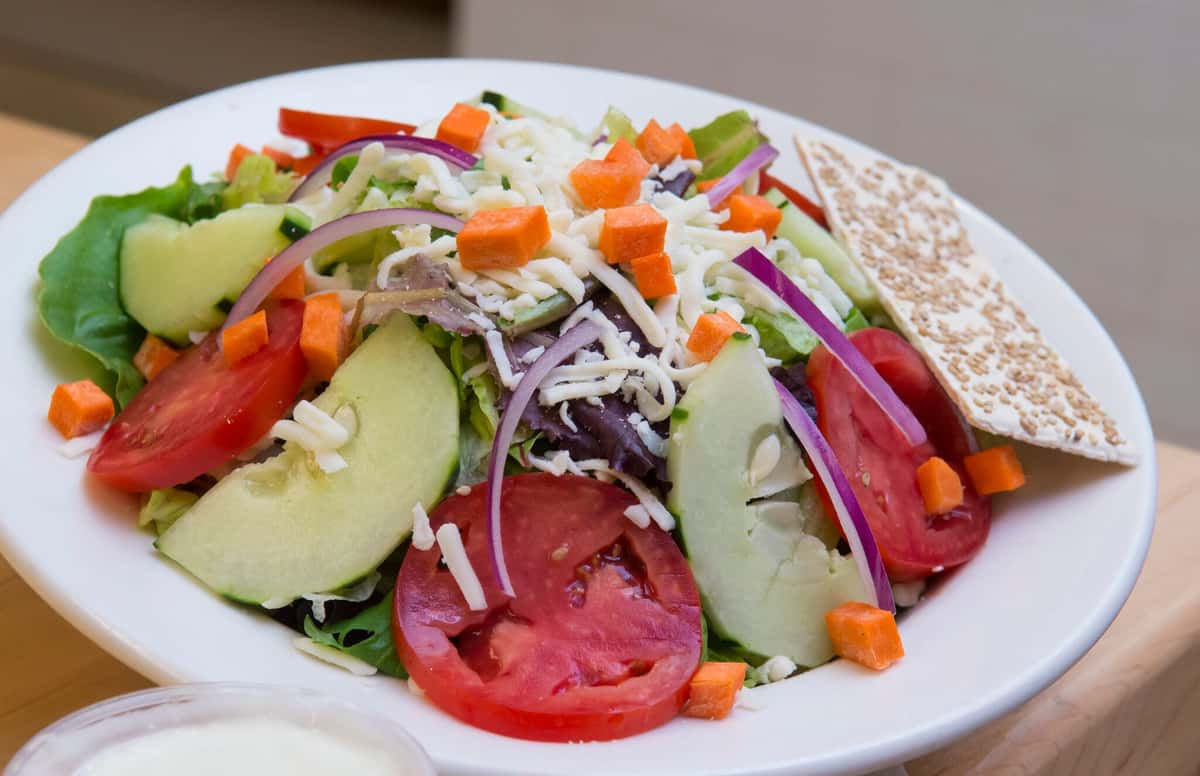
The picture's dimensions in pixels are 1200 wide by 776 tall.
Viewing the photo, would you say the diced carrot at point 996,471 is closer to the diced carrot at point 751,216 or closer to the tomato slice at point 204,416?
the diced carrot at point 751,216

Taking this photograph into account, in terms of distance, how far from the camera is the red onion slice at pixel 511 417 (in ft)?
5.18

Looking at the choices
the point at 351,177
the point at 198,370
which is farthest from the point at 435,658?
the point at 351,177

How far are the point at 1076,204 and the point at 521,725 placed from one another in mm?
4010

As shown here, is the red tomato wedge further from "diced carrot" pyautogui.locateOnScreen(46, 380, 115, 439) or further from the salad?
"diced carrot" pyautogui.locateOnScreen(46, 380, 115, 439)

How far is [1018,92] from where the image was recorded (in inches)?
181

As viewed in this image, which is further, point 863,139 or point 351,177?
point 863,139

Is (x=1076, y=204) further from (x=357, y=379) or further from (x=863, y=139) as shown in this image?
(x=357, y=379)

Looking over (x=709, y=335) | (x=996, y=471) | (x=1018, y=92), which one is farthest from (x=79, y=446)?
(x=1018, y=92)

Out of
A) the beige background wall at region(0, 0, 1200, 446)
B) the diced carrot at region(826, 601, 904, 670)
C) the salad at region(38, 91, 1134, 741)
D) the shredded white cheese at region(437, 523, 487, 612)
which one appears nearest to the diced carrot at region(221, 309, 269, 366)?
the salad at region(38, 91, 1134, 741)

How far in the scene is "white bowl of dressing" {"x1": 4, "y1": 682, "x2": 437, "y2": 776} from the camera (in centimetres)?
110

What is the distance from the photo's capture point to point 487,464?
1730 millimetres

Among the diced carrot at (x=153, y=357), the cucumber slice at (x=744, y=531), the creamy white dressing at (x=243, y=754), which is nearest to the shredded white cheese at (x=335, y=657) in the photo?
the creamy white dressing at (x=243, y=754)

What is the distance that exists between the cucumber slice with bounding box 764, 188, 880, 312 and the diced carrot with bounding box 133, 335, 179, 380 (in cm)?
118

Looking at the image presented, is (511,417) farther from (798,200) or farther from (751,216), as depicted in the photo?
(798,200)
